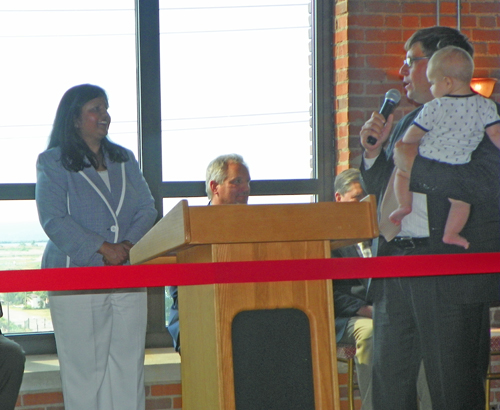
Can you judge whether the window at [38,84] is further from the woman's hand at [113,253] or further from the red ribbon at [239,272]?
the red ribbon at [239,272]

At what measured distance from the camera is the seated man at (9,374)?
2.77 metres

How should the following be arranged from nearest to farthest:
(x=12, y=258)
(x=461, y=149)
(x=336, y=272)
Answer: (x=336, y=272), (x=461, y=149), (x=12, y=258)

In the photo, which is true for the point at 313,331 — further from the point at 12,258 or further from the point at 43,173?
the point at 12,258

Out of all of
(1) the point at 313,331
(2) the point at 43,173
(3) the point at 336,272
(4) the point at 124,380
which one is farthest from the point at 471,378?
(2) the point at 43,173

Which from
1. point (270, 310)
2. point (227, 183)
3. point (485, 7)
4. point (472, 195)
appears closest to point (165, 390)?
point (227, 183)

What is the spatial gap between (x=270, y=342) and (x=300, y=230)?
0.67 feet

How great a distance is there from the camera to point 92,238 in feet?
8.98

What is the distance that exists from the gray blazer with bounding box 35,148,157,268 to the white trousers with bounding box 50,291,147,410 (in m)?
0.19

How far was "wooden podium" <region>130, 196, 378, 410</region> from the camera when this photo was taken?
116cm

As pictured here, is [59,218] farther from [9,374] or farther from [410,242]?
[410,242]

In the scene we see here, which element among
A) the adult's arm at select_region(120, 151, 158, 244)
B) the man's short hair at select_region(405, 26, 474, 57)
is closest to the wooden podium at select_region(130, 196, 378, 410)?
the man's short hair at select_region(405, 26, 474, 57)

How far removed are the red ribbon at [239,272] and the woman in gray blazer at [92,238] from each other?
1181 mm

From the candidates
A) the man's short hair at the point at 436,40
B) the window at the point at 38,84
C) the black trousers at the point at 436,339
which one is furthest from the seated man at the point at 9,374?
the man's short hair at the point at 436,40

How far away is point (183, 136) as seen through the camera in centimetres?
396
